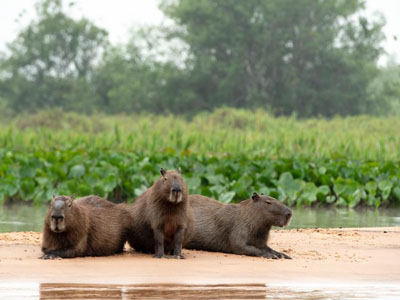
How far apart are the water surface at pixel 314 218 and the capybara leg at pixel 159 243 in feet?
13.0

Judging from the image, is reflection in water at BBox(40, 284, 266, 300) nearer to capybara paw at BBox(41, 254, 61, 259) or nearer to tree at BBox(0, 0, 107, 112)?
capybara paw at BBox(41, 254, 61, 259)

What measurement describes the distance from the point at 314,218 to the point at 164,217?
638 cm

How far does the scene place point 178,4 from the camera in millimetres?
58750

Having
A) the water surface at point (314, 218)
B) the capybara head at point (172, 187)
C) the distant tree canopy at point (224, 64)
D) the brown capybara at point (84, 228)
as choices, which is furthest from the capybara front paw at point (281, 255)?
the distant tree canopy at point (224, 64)

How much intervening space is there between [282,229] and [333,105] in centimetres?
4240

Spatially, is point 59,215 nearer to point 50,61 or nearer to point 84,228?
point 84,228

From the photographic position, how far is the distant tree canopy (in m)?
53.2

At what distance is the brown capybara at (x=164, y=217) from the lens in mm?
8359

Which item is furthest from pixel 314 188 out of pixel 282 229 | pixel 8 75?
pixel 8 75

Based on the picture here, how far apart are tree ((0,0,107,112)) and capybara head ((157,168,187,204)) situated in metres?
45.9

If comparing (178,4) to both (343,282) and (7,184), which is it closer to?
(7,184)

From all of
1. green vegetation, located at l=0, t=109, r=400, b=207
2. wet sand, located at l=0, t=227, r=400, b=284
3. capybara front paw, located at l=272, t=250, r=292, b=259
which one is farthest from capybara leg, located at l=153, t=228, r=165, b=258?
green vegetation, located at l=0, t=109, r=400, b=207

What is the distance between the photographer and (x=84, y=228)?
8.25 metres

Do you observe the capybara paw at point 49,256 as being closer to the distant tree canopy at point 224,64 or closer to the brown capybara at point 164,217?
the brown capybara at point 164,217
